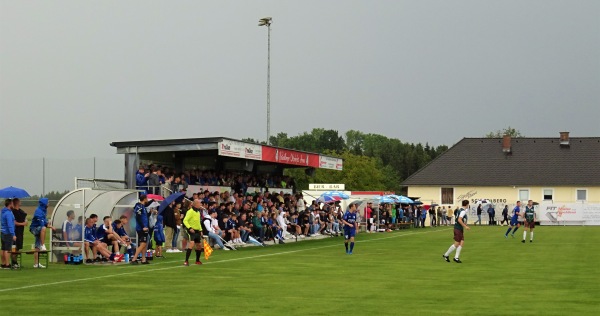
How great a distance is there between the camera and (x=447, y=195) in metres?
85.8

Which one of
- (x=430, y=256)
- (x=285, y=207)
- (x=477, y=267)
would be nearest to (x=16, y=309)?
(x=477, y=267)

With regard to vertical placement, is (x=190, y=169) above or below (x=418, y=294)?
above

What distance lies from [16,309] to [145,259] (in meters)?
10.7

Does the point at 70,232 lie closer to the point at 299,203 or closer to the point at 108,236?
the point at 108,236

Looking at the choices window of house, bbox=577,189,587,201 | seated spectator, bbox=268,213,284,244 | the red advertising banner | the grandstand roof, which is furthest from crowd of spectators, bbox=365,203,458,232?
seated spectator, bbox=268,213,284,244

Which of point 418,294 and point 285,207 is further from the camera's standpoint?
point 285,207

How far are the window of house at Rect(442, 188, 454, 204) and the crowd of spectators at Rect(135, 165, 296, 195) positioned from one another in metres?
37.2

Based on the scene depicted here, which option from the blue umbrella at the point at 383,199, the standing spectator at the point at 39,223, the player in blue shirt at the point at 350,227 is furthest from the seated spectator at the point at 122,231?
the blue umbrella at the point at 383,199

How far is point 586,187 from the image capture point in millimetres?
83250

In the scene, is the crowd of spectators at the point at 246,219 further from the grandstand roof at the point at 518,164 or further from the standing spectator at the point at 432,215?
the grandstand roof at the point at 518,164

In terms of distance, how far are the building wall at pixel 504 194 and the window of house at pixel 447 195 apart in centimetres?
29

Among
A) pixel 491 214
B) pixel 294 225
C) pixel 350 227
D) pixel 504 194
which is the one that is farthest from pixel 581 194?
pixel 350 227

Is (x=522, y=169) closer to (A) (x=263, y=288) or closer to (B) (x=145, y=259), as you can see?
(B) (x=145, y=259)

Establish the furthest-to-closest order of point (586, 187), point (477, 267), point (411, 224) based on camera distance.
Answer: point (586, 187), point (411, 224), point (477, 267)
